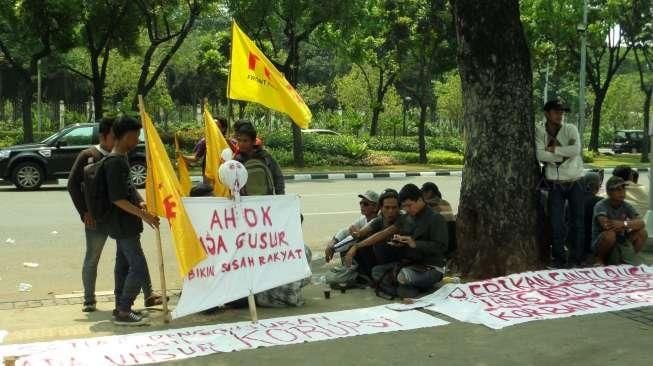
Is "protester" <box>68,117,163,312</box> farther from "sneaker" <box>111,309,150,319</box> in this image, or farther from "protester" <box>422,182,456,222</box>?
"protester" <box>422,182,456,222</box>

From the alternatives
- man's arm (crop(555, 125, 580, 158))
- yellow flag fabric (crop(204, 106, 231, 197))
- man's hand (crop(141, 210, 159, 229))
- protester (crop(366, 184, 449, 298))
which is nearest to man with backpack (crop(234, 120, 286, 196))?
yellow flag fabric (crop(204, 106, 231, 197))

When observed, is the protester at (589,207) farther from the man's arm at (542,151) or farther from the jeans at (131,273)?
the jeans at (131,273)

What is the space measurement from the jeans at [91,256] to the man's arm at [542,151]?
4.16m

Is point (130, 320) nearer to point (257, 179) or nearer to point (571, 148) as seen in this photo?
point (257, 179)

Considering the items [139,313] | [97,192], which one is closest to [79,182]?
[97,192]

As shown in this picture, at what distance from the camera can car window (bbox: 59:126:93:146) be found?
56.9 feet

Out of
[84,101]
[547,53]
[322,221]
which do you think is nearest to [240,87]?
[322,221]

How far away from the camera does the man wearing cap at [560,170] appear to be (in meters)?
7.38

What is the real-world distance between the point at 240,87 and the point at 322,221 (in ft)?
20.0

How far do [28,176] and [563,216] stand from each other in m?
13.1

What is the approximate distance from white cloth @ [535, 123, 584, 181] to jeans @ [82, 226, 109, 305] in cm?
419

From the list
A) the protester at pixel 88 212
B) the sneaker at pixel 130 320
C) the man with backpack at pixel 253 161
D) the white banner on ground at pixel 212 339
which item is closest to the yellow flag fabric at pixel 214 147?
the man with backpack at pixel 253 161

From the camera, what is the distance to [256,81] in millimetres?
6648

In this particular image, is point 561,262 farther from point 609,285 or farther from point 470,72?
point 470,72
